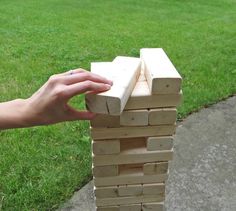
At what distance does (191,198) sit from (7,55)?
14.1 ft

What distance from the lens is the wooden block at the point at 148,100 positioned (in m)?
2.09

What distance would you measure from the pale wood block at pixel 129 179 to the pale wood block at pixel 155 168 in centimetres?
2

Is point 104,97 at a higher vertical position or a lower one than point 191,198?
higher

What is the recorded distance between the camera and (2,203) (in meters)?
3.08

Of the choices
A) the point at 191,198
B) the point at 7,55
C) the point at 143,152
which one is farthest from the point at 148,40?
the point at 143,152

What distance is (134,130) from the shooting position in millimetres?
2209

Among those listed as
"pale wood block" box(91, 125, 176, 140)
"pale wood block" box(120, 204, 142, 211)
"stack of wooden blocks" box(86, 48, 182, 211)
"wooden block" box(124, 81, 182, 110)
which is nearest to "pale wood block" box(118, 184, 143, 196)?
"stack of wooden blocks" box(86, 48, 182, 211)

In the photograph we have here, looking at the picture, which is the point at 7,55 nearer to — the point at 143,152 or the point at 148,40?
the point at 148,40

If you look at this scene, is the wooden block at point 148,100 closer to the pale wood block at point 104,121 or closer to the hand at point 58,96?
the pale wood block at point 104,121

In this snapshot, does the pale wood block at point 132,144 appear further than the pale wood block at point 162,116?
Yes

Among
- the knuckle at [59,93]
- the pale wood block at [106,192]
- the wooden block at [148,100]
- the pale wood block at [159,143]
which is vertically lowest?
the pale wood block at [106,192]

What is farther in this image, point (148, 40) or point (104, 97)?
point (148, 40)

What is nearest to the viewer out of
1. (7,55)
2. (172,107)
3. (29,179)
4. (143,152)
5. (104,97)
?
(104,97)

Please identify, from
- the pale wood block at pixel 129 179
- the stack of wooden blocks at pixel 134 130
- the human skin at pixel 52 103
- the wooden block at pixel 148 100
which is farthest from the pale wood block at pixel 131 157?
the human skin at pixel 52 103
